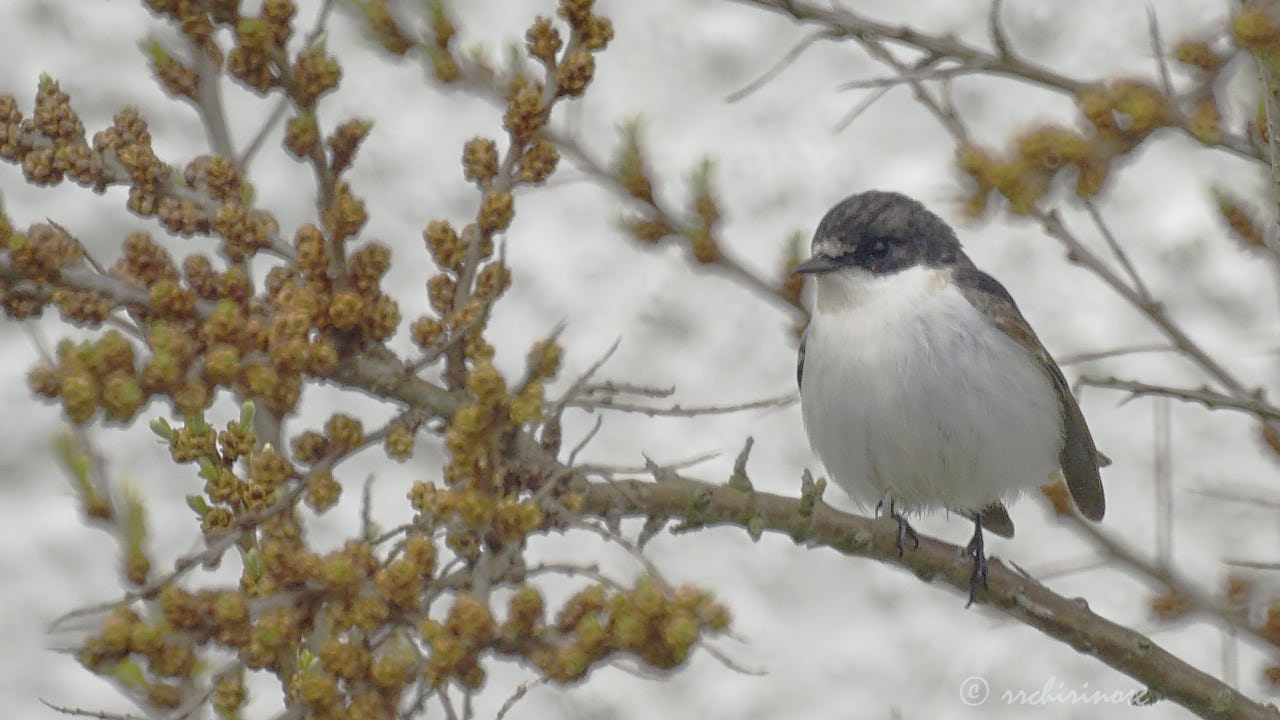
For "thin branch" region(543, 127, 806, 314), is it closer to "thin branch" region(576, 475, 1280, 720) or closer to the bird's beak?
the bird's beak

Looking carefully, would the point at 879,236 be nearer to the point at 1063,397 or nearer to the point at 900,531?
the point at 1063,397

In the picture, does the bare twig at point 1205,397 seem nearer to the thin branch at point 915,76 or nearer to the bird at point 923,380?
the thin branch at point 915,76

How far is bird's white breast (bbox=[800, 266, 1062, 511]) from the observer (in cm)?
267

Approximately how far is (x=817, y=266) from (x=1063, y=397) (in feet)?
2.35

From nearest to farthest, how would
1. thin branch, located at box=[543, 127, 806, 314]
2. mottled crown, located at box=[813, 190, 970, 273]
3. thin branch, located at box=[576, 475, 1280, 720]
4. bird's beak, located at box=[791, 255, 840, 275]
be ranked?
A: 1. thin branch, located at box=[576, 475, 1280, 720]
2. thin branch, located at box=[543, 127, 806, 314]
3. bird's beak, located at box=[791, 255, 840, 275]
4. mottled crown, located at box=[813, 190, 970, 273]

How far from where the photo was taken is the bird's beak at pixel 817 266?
2477 millimetres

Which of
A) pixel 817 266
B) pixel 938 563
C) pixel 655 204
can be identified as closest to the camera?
pixel 938 563

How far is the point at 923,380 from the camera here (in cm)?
265

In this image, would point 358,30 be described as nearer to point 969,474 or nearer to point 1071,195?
point 1071,195

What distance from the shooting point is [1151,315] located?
2.07 meters

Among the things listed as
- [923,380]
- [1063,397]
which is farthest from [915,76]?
[1063,397]

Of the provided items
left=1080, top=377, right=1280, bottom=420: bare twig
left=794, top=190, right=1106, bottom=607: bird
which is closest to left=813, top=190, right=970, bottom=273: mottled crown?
left=794, top=190, right=1106, bottom=607: bird

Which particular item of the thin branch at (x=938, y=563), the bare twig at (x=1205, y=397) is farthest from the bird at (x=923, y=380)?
the bare twig at (x=1205, y=397)

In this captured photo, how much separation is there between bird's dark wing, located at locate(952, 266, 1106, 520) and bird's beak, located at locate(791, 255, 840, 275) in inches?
11.5
